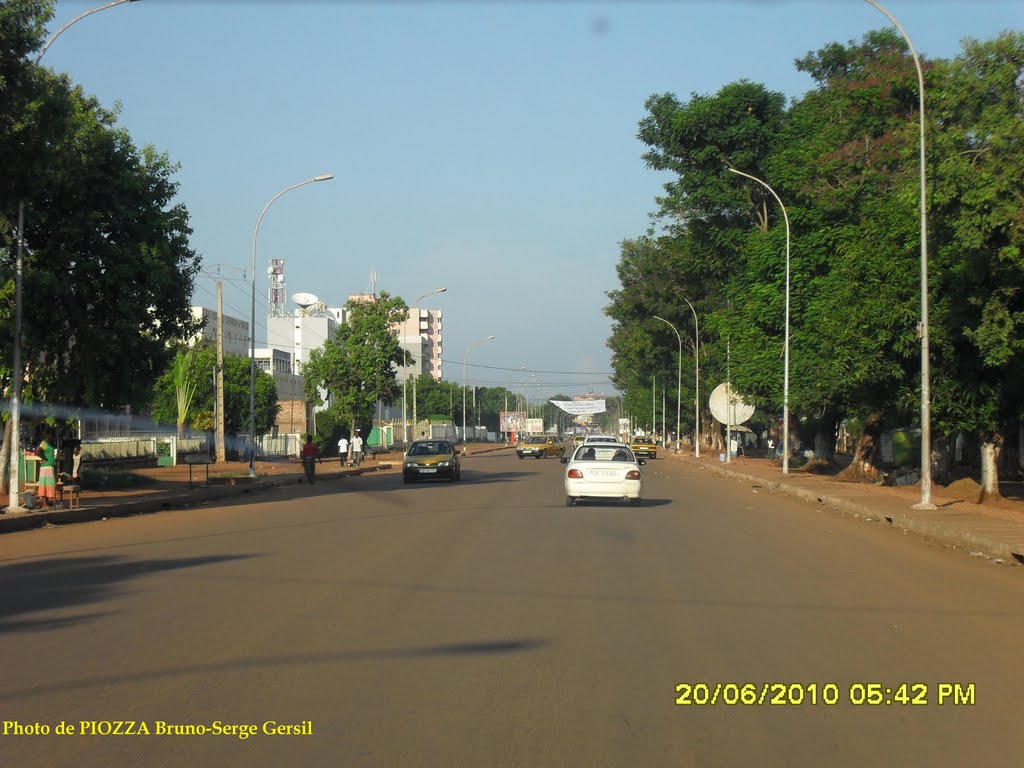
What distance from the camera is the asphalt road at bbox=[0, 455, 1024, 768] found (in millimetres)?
5977

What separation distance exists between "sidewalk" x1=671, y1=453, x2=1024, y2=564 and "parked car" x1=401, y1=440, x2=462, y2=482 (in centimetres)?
1107

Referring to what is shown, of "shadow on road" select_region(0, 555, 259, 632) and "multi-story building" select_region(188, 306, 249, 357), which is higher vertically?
"multi-story building" select_region(188, 306, 249, 357)

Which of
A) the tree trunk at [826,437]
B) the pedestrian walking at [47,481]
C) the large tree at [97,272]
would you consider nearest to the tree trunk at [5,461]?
the large tree at [97,272]

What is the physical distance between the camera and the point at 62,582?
1253 cm

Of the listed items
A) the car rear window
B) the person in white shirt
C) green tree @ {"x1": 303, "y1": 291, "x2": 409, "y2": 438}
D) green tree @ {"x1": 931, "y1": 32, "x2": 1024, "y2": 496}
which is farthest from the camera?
green tree @ {"x1": 303, "y1": 291, "x2": 409, "y2": 438}

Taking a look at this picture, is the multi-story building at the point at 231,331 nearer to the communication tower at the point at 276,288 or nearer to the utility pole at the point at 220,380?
the communication tower at the point at 276,288

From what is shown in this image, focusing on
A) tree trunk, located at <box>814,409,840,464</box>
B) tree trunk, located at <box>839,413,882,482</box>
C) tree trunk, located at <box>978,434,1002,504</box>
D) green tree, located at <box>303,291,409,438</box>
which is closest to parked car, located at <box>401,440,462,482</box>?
tree trunk, located at <box>839,413,882,482</box>

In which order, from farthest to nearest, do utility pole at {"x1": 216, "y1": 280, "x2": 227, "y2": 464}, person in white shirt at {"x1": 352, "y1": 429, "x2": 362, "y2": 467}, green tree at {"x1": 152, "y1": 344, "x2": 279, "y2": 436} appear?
green tree at {"x1": 152, "y1": 344, "x2": 279, "y2": 436}
person in white shirt at {"x1": 352, "y1": 429, "x2": 362, "y2": 467}
utility pole at {"x1": 216, "y1": 280, "x2": 227, "y2": 464}

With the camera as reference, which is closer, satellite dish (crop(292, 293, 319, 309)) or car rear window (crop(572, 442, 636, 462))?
car rear window (crop(572, 442, 636, 462))

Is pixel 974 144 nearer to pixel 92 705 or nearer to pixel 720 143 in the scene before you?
pixel 92 705

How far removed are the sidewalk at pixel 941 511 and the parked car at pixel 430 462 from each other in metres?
11.1

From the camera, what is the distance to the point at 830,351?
34.0 meters

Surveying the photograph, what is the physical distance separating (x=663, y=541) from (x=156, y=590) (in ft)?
26.4

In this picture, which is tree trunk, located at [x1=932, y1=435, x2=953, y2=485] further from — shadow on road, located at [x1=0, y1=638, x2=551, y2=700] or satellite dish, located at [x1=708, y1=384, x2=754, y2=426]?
shadow on road, located at [x1=0, y1=638, x2=551, y2=700]
